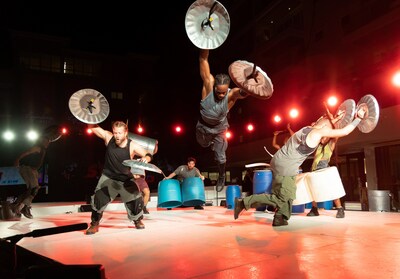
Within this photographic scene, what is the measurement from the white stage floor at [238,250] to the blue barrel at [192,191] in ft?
9.90

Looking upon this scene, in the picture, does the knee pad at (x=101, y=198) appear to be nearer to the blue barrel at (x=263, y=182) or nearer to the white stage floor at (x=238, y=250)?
the white stage floor at (x=238, y=250)

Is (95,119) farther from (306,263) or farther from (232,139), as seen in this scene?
(232,139)

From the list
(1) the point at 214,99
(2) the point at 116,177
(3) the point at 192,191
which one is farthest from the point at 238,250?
(3) the point at 192,191

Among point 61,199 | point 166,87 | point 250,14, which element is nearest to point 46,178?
point 61,199

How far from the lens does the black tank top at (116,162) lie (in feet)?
18.4

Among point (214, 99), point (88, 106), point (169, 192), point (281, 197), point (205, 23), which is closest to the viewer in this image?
point (205, 23)

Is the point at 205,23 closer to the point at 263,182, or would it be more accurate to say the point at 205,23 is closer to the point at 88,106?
the point at 88,106

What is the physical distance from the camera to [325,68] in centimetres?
1716

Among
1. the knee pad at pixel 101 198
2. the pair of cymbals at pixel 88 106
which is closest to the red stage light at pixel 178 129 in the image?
the pair of cymbals at pixel 88 106

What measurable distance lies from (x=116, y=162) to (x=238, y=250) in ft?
8.45

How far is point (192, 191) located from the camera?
900 cm

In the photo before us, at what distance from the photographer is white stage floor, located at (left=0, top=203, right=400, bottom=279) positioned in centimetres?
290

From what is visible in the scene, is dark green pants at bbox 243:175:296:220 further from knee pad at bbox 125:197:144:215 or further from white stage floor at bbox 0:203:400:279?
knee pad at bbox 125:197:144:215

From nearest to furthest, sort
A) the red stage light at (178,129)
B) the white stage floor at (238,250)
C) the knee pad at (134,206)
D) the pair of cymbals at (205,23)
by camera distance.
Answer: the white stage floor at (238,250) → the pair of cymbals at (205,23) → the knee pad at (134,206) → the red stage light at (178,129)
